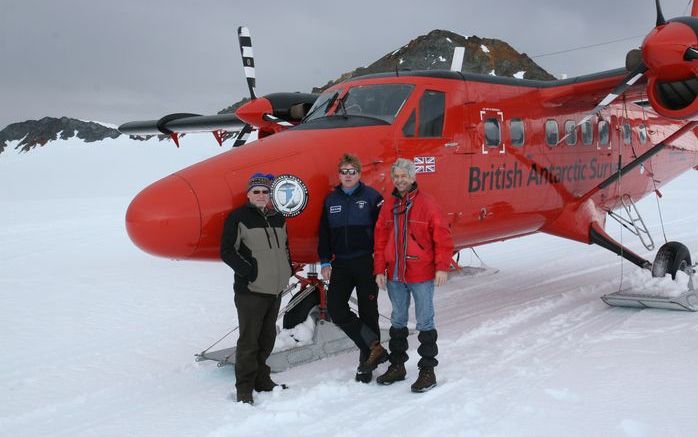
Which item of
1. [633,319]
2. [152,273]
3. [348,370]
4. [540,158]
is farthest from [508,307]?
[152,273]

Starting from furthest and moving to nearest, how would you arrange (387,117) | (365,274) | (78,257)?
(78,257) < (387,117) < (365,274)

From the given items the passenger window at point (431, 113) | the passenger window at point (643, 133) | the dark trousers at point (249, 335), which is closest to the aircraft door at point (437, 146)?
the passenger window at point (431, 113)

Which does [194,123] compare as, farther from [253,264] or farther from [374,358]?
[374,358]

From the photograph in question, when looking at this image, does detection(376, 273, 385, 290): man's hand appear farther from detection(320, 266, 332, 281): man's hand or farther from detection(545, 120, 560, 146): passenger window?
detection(545, 120, 560, 146): passenger window

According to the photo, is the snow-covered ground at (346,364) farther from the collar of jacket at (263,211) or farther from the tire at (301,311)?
the collar of jacket at (263,211)

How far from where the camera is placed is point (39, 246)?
12.5 meters

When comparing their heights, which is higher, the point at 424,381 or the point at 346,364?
the point at 424,381

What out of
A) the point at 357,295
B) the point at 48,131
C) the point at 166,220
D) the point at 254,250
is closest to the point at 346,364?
the point at 357,295

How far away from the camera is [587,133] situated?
7844 mm

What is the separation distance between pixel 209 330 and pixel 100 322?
1427mm

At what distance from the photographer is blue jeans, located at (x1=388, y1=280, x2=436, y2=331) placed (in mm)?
4340

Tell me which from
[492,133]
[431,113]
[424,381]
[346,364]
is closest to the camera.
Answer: [424,381]

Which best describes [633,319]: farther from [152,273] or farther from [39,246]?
[39,246]

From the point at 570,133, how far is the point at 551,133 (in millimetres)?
449
